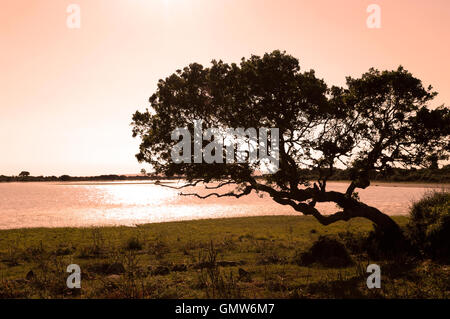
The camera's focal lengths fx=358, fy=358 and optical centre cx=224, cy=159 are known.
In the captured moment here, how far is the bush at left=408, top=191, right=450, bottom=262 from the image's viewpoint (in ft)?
59.7

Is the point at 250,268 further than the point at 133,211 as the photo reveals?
No

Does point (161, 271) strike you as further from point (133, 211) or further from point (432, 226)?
point (133, 211)

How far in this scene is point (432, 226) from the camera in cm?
1888

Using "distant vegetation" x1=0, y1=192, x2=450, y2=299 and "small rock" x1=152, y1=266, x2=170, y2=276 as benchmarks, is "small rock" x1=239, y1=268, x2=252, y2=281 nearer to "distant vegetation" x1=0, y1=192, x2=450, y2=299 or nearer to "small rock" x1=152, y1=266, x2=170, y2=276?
"distant vegetation" x1=0, y1=192, x2=450, y2=299

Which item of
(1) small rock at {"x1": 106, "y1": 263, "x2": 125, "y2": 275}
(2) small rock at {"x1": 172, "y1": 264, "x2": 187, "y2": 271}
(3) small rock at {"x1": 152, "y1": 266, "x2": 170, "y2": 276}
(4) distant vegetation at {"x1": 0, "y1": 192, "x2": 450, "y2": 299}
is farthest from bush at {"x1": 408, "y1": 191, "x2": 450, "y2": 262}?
(1) small rock at {"x1": 106, "y1": 263, "x2": 125, "y2": 275}

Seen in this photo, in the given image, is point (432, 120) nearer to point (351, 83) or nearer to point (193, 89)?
point (351, 83)

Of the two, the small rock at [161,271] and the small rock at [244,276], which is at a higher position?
the small rock at [244,276]

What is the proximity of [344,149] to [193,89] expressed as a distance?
Answer: 30.7 ft

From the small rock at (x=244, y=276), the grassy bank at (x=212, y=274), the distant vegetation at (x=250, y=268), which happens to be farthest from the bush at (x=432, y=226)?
the small rock at (x=244, y=276)

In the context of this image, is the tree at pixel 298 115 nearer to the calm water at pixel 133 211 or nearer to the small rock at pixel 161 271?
the small rock at pixel 161 271

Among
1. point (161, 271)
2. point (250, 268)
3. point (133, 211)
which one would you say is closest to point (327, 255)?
point (250, 268)

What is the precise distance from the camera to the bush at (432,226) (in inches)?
717

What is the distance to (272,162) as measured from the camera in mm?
20578
